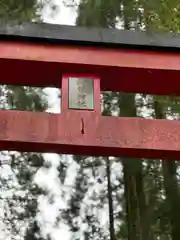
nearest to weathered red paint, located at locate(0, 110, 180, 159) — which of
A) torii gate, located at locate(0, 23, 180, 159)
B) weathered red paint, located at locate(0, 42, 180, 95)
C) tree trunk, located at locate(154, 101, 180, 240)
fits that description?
torii gate, located at locate(0, 23, 180, 159)

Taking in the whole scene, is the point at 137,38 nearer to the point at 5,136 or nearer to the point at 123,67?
the point at 123,67

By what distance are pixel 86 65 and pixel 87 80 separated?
2.9 inches

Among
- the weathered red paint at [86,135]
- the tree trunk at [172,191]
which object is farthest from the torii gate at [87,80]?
the tree trunk at [172,191]

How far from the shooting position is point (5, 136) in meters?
2.02

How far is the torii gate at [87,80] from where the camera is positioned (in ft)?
6.73

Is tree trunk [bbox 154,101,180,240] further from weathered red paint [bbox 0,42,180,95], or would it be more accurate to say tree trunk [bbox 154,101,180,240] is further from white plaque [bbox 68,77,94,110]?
white plaque [bbox 68,77,94,110]

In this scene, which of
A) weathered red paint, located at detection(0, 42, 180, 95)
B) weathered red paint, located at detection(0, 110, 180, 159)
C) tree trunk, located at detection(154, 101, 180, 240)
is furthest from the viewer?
tree trunk, located at detection(154, 101, 180, 240)

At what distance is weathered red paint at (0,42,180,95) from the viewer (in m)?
2.19

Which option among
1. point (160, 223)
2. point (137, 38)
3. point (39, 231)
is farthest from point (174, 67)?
point (39, 231)

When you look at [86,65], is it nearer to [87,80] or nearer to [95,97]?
[87,80]

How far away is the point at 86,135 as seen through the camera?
205 centimetres

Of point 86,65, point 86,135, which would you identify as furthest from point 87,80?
point 86,135

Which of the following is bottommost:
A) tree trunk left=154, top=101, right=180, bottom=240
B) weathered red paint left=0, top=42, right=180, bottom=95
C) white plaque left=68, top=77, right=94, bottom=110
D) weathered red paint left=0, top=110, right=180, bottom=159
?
tree trunk left=154, top=101, right=180, bottom=240

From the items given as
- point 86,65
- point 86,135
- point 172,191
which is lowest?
point 172,191
